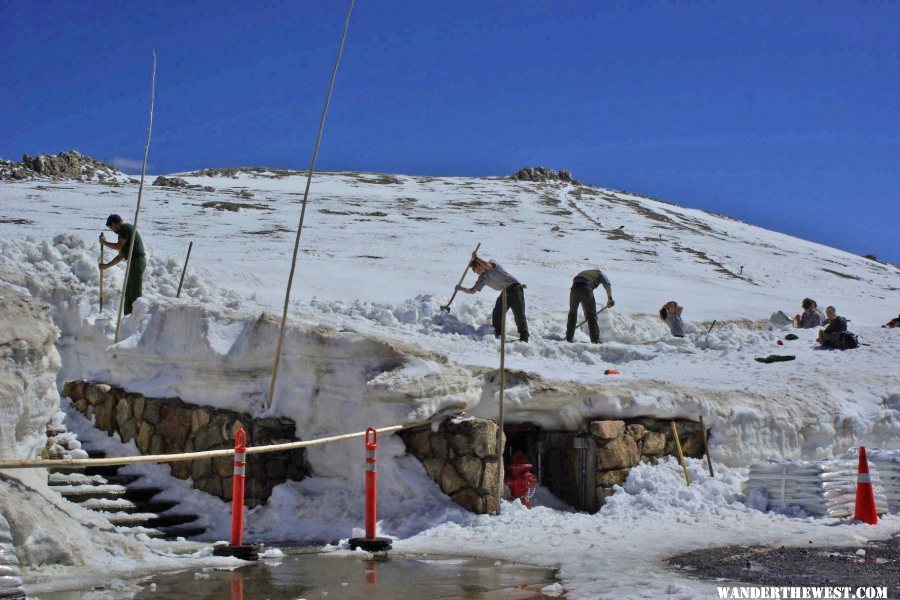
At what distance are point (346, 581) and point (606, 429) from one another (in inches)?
139

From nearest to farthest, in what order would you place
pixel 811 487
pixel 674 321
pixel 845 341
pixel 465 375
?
pixel 811 487 < pixel 465 375 < pixel 845 341 < pixel 674 321

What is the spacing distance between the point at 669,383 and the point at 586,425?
60.0 inches

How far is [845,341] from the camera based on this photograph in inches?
480

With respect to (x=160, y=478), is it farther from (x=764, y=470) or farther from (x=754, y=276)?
(x=754, y=276)

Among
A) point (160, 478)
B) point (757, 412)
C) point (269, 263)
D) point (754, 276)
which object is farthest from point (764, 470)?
point (754, 276)

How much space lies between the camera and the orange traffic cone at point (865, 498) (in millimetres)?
7543

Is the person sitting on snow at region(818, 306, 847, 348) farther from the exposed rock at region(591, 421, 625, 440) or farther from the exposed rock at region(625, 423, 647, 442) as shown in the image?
the exposed rock at region(591, 421, 625, 440)

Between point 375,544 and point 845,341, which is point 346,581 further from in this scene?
point 845,341

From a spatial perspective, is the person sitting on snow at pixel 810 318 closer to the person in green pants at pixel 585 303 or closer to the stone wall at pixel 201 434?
the person in green pants at pixel 585 303

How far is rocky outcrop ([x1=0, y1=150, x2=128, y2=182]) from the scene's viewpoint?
1704 inches

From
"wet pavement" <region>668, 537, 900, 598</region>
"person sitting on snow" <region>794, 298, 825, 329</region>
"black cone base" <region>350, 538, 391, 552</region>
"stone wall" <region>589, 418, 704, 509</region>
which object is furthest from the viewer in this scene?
"person sitting on snow" <region>794, 298, 825, 329</region>

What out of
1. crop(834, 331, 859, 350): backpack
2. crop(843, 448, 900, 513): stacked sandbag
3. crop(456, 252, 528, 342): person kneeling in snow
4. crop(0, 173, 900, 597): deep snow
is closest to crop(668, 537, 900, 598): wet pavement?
crop(0, 173, 900, 597): deep snow

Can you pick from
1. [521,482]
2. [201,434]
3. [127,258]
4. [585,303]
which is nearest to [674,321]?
[585,303]

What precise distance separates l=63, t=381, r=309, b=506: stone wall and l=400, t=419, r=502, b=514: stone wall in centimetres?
118
